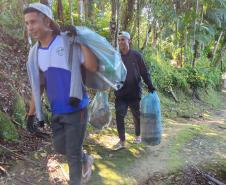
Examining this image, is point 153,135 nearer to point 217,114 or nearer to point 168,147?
point 168,147

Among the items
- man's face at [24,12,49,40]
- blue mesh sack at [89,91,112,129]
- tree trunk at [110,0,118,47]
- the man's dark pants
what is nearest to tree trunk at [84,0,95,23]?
tree trunk at [110,0,118,47]

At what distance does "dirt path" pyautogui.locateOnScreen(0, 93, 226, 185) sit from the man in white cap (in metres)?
1.18

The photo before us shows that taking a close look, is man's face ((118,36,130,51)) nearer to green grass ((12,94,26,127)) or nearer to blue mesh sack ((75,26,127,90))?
green grass ((12,94,26,127))

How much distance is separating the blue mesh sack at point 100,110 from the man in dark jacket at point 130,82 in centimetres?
38

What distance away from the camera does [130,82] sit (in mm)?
6652

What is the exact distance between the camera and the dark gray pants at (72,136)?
4.20 meters

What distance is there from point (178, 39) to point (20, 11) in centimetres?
1087

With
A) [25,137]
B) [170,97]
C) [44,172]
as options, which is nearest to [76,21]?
[170,97]

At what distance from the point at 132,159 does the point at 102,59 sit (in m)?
2.85

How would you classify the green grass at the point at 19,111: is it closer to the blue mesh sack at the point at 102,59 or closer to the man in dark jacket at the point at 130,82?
the man in dark jacket at the point at 130,82

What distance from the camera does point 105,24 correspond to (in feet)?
44.5

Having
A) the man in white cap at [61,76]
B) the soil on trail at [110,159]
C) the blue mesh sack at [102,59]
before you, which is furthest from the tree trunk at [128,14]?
the man in white cap at [61,76]

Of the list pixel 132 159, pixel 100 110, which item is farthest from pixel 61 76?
pixel 132 159

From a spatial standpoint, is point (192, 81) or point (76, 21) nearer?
point (76, 21)
